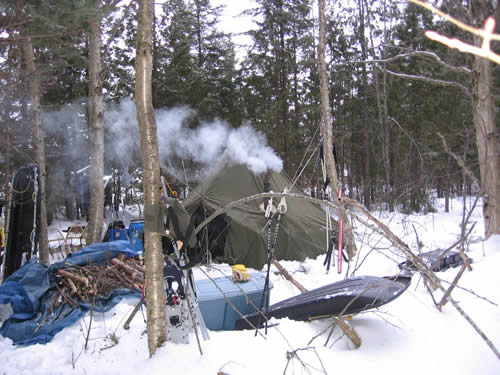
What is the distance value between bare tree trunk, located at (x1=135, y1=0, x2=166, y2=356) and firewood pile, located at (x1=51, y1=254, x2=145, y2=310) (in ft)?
6.72

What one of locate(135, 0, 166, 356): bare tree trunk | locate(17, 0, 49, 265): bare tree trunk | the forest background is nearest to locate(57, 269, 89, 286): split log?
locate(17, 0, 49, 265): bare tree trunk

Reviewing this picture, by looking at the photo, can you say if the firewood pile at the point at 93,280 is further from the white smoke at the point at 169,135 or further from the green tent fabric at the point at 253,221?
the white smoke at the point at 169,135

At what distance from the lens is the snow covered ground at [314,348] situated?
2465 mm

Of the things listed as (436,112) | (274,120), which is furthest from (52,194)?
(436,112)

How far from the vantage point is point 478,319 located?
306 centimetres

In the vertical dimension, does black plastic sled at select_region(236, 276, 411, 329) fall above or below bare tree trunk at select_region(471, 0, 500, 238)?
below

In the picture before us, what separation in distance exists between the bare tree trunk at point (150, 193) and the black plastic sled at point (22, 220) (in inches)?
168

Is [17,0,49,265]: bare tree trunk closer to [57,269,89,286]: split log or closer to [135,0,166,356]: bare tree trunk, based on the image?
[57,269,89,286]: split log

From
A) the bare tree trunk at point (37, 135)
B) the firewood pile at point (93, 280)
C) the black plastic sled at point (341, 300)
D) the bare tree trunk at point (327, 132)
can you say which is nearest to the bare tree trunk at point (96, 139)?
the bare tree trunk at point (37, 135)

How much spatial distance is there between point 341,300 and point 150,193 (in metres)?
1.84

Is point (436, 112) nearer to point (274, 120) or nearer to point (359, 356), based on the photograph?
point (274, 120)

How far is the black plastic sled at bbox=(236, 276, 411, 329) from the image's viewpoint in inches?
116

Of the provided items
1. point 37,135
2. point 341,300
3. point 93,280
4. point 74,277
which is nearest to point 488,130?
point 341,300

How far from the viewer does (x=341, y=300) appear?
120 inches
